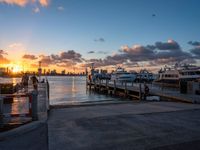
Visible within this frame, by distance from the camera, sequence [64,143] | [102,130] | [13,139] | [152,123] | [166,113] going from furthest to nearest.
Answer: [166,113]
[152,123]
[102,130]
[13,139]
[64,143]

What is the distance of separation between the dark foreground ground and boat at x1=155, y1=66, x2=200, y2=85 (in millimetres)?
46586

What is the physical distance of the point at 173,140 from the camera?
294 inches

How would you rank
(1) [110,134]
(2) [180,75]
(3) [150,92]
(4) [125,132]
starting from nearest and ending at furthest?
(1) [110,134]
(4) [125,132]
(3) [150,92]
(2) [180,75]

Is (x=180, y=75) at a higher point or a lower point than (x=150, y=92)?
higher

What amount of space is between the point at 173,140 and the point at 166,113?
5.03 metres

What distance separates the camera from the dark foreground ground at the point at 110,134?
23.0 feet

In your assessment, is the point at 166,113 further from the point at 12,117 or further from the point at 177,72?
the point at 177,72

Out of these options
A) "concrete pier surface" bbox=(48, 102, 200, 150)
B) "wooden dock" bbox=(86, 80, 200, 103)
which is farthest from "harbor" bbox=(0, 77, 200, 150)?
"wooden dock" bbox=(86, 80, 200, 103)

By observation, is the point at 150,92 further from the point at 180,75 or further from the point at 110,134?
the point at 180,75

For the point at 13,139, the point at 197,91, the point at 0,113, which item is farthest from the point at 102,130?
the point at 197,91

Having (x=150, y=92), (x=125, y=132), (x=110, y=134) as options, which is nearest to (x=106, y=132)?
(x=110, y=134)

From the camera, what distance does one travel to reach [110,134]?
816 centimetres

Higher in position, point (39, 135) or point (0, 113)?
point (0, 113)

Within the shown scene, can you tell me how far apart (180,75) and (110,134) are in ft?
178
